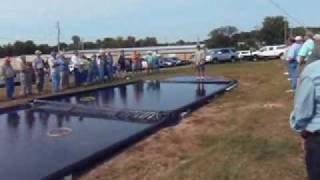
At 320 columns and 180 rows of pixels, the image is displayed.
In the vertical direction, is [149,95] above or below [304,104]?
below

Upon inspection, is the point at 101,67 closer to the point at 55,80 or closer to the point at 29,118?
the point at 55,80

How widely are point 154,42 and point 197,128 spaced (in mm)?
124262

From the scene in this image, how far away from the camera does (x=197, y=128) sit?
10.1 m

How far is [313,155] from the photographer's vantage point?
4.37 m

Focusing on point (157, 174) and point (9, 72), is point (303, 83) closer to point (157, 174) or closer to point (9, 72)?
point (157, 174)

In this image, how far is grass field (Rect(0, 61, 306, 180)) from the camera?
6938 mm

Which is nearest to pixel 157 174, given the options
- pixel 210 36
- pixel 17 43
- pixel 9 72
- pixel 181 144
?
pixel 181 144

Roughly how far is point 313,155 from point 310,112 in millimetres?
359

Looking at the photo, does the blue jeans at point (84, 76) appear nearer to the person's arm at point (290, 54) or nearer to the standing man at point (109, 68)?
the standing man at point (109, 68)

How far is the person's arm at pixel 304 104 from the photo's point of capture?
167 inches

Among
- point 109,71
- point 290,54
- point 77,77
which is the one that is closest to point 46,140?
point 290,54

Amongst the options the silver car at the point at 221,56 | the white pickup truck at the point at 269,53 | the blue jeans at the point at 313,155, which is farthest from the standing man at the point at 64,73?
the white pickup truck at the point at 269,53

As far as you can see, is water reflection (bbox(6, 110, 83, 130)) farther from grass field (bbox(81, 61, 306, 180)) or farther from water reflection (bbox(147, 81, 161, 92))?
water reflection (bbox(147, 81, 161, 92))

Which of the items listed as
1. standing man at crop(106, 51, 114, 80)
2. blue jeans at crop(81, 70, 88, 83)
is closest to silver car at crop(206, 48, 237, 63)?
standing man at crop(106, 51, 114, 80)
